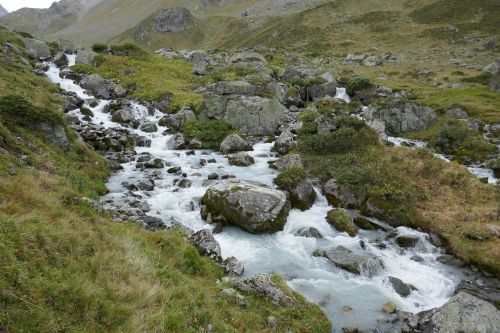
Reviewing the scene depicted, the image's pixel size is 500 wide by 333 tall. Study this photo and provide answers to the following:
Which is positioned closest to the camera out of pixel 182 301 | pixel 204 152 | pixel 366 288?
pixel 182 301

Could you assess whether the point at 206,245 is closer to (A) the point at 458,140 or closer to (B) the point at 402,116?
(A) the point at 458,140

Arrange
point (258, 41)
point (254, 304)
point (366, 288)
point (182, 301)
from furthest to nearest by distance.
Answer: point (258, 41) < point (366, 288) < point (254, 304) < point (182, 301)

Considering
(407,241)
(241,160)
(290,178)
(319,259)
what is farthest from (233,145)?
(407,241)

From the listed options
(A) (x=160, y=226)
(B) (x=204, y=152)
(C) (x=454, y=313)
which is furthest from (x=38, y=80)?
(C) (x=454, y=313)

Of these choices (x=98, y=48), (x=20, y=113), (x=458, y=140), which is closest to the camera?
(x=20, y=113)

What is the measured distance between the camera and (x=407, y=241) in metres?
20.0

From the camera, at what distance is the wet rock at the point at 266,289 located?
1289 centimetres

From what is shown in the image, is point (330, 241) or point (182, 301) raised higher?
point (182, 301)

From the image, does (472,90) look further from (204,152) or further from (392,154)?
(204,152)

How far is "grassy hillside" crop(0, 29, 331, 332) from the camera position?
24.8ft

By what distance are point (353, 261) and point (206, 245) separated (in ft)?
22.9

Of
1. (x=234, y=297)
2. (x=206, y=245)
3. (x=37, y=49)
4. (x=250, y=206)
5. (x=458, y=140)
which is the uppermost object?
(x=37, y=49)

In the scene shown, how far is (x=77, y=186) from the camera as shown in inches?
778

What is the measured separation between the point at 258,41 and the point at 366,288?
12648cm
